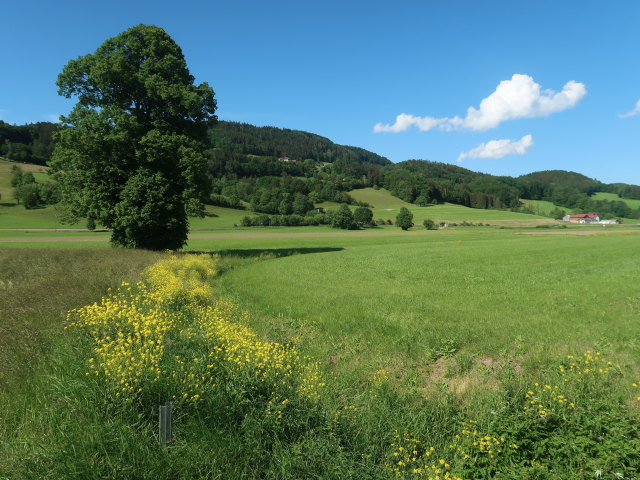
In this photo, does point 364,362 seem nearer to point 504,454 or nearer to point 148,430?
point 504,454

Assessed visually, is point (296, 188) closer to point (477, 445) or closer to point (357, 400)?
point (357, 400)

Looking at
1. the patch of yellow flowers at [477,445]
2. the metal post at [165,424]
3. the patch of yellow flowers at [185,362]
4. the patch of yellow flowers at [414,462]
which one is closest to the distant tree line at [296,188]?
the patch of yellow flowers at [185,362]

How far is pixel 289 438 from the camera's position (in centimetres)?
479

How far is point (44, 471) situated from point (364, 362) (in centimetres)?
578

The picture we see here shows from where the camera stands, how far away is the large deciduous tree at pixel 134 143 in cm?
2480

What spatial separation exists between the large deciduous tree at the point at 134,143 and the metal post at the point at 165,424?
22.9 metres

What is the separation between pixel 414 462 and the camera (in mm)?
4746

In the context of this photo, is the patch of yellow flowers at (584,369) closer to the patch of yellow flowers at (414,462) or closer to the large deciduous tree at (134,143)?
the patch of yellow flowers at (414,462)

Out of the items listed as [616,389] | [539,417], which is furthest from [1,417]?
[616,389]

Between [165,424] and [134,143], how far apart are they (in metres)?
26.8

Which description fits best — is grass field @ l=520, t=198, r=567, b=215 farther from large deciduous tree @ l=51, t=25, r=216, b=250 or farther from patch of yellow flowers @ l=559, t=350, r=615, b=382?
patch of yellow flowers @ l=559, t=350, r=615, b=382

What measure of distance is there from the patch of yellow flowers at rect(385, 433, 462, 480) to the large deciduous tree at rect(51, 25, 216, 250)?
23407 millimetres

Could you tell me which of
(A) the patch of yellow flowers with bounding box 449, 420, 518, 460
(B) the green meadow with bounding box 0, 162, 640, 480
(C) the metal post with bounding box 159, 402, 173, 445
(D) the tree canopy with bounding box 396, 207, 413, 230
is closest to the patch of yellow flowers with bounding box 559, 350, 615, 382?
(B) the green meadow with bounding box 0, 162, 640, 480

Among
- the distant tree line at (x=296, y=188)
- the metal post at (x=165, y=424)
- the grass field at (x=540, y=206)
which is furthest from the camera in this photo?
the grass field at (x=540, y=206)
